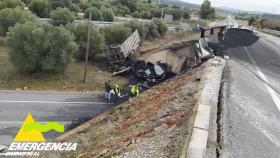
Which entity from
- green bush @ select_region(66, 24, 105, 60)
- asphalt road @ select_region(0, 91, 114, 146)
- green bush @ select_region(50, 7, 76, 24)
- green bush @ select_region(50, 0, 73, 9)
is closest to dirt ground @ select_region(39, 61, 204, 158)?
asphalt road @ select_region(0, 91, 114, 146)

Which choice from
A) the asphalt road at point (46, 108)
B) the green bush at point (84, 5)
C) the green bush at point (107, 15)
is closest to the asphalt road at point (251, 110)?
the asphalt road at point (46, 108)

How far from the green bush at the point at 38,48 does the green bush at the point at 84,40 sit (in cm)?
466

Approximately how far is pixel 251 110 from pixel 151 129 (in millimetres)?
2387

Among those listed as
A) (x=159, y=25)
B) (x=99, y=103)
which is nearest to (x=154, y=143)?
(x=99, y=103)

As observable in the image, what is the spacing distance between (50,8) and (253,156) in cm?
5088

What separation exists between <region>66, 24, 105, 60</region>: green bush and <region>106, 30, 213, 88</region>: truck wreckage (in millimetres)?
1007

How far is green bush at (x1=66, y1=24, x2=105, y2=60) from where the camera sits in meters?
29.9

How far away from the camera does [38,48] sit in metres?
24.1

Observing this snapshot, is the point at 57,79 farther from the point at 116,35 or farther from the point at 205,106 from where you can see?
the point at 205,106

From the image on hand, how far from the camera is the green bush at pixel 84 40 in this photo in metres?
29.9

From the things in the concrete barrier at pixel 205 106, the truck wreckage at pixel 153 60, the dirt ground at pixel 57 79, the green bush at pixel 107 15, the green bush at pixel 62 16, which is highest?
the concrete barrier at pixel 205 106

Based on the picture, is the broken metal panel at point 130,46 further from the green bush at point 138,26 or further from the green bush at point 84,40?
the green bush at point 138,26

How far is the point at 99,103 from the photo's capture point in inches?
770

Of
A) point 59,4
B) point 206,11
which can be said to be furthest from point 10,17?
point 206,11
